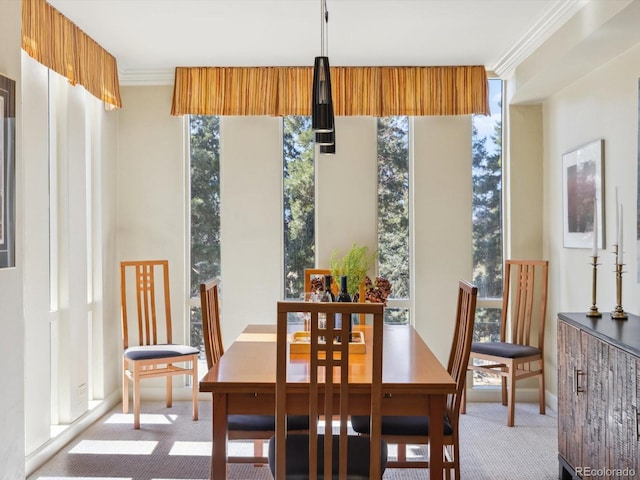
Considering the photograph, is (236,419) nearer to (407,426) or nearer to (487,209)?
(407,426)

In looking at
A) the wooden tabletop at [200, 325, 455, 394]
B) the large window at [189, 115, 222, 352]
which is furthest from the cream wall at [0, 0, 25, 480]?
the large window at [189, 115, 222, 352]

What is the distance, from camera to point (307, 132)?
4.80 m

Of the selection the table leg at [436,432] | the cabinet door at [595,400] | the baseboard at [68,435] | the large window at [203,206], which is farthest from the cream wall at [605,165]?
the baseboard at [68,435]

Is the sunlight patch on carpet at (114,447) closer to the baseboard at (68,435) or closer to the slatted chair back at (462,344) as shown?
the baseboard at (68,435)

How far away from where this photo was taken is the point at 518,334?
14.8 ft

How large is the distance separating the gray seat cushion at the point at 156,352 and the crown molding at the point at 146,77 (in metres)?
2.18

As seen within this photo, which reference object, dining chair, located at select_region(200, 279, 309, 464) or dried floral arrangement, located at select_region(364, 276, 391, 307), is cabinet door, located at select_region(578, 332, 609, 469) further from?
dining chair, located at select_region(200, 279, 309, 464)

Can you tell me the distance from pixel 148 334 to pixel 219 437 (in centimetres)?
242

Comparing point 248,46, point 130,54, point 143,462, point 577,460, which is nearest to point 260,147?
point 248,46

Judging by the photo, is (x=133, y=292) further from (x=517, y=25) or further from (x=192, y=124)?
(x=517, y=25)

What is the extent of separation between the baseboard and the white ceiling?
2.63 meters

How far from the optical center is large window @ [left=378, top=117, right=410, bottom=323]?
476 cm

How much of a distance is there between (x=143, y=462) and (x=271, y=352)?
1.28 m

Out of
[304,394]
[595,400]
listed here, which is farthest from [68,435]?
[595,400]
